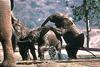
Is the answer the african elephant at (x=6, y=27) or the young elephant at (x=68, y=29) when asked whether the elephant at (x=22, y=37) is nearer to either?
the young elephant at (x=68, y=29)

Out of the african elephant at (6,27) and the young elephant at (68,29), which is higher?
the african elephant at (6,27)

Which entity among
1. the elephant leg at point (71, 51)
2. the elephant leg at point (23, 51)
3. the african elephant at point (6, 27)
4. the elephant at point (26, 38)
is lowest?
the elephant leg at point (71, 51)

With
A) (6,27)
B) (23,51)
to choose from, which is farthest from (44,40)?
(6,27)

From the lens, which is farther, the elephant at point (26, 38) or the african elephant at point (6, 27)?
the elephant at point (26, 38)

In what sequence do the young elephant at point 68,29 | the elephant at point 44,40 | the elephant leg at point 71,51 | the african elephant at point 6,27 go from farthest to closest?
1. the elephant leg at point 71,51
2. the young elephant at point 68,29
3. the elephant at point 44,40
4. the african elephant at point 6,27

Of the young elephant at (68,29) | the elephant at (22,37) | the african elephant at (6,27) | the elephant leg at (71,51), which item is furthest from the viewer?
the elephant leg at (71,51)

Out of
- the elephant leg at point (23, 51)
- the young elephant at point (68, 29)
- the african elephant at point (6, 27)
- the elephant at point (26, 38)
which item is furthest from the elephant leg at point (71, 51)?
the african elephant at point (6, 27)

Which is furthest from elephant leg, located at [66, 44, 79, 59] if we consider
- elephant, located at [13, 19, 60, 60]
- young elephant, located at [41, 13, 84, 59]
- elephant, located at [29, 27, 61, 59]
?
elephant, located at [13, 19, 60, 60]

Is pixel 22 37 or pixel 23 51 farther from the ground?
pixel 22 37

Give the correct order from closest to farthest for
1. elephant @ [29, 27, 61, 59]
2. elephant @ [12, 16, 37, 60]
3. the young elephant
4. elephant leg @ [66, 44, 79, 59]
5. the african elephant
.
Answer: the african elephant → elephant @ [12, 16, 37, 60] → elephant @ [29, 27, 61, 59] → the young elephant → elephant leg @ [66, 44, 79, 59]

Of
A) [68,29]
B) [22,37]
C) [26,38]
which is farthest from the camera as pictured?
[68,29]

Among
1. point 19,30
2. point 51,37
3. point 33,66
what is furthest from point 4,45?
point 51,37

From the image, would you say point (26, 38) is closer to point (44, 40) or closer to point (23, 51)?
point (23, 51)

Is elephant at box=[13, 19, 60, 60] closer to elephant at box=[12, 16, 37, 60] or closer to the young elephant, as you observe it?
elephant at box=[12, 16, 37, 60]
